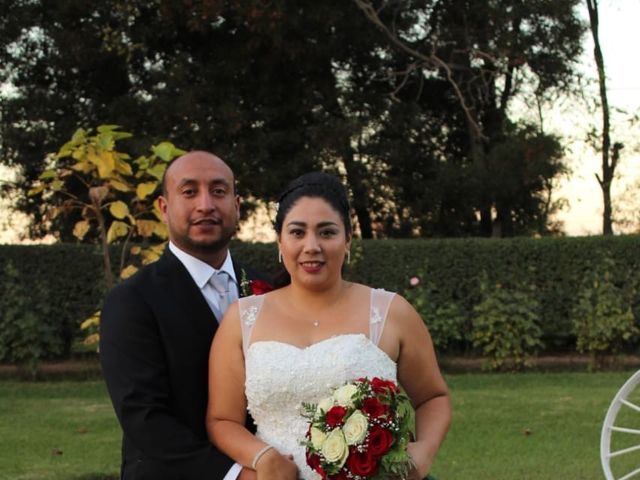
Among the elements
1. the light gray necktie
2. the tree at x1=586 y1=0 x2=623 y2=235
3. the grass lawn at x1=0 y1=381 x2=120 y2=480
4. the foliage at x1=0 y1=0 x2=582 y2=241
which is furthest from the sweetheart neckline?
A: the tree at x1=586 y1=0 x2=623 y2=235

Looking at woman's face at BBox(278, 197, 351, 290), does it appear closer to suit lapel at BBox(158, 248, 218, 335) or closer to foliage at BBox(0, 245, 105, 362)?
suit lapel at BBox(158, 248, 218, 335)

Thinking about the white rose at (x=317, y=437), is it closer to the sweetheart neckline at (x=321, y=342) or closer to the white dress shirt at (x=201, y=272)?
the sweetheart neckline at (x=321, y=342)

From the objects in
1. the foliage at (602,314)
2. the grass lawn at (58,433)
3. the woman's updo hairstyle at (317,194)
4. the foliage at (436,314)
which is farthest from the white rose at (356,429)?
the foliage at (602,314)

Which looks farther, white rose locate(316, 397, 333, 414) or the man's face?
the man's face

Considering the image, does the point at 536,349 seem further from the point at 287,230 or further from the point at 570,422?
the point at 287,230

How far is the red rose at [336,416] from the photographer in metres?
2.79

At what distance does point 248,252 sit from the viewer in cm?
1307

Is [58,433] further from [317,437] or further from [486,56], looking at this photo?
[486,56]

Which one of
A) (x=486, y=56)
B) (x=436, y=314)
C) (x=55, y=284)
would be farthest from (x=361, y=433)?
(x=486, y=56)

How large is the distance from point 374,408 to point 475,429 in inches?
232

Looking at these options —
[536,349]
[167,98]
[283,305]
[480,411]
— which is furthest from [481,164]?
[283,305]

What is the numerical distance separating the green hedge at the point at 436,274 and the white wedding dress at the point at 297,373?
9641mm

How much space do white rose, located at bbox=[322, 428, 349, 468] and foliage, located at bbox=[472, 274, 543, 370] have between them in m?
9.83

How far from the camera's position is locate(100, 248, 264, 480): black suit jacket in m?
3.04
